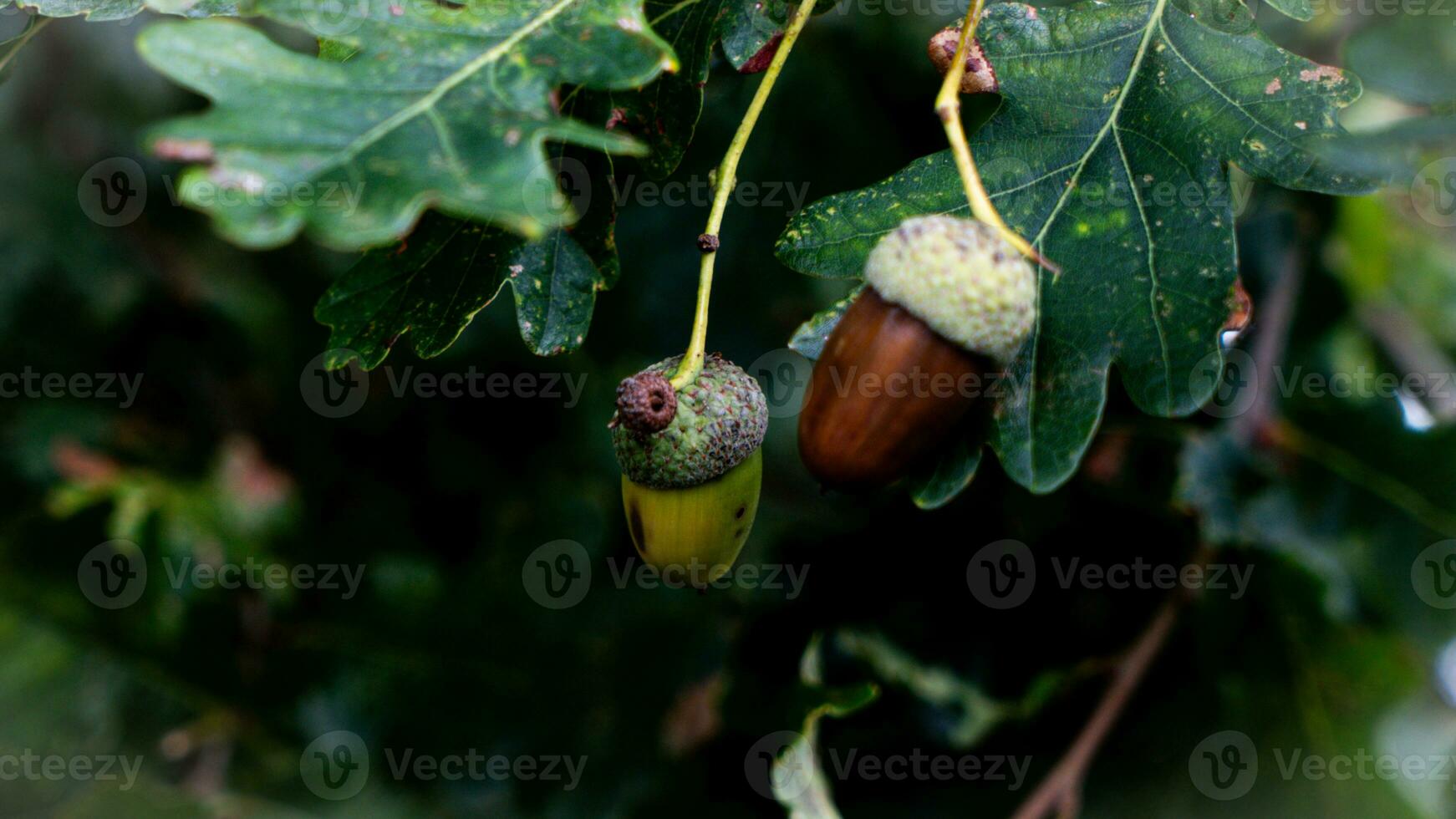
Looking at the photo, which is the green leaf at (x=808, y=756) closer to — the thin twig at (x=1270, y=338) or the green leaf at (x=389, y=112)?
the green leaf at (x=389, y=112)

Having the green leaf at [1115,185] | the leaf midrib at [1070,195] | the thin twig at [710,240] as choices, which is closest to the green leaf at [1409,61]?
the green leaf at [1115,185]

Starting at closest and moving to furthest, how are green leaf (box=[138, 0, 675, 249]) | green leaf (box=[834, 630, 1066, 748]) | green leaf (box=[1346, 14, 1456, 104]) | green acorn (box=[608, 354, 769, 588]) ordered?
green leaf (box=[138, 0, 675, 249]) < green leaf (box=[1346, 14, 1456, 104]) < green acorn (box=[608, 354, 769, 588]) < green leaf (box=[834, 630, 1066, 748])

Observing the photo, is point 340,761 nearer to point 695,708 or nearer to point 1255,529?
point 695,708

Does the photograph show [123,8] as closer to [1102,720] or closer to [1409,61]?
[1409,61]

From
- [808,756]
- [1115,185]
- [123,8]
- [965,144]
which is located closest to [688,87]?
[965,144]

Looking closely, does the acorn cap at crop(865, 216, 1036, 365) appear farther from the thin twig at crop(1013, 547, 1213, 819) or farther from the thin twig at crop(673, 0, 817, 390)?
the thin twig at crop(1013, 547, 1213, 819)

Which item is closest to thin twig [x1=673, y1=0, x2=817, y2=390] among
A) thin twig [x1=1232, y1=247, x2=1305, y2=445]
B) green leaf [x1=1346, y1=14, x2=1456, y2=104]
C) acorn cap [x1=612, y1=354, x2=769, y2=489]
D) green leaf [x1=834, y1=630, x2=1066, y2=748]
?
acorn cap [x1=612, y1=354, x2=769, y2=489]

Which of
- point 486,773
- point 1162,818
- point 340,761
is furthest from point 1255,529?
point 340,761
